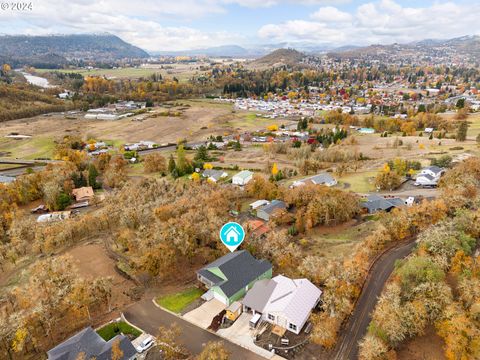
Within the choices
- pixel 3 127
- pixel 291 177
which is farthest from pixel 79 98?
pixel 291 177

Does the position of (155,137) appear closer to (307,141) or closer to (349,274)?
(307,141)

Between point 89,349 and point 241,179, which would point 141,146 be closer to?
point 241,179

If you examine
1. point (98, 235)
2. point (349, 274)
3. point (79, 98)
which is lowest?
point (98, 235)

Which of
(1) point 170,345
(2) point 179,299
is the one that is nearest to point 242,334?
(1) point 170,345

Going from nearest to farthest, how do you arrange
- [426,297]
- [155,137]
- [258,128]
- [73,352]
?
[73,352] < [426,297] < [155,137] < [258,128]

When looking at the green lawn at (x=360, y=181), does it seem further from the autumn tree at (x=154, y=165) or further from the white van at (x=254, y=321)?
the autumn tree at (x=154, y=165)
